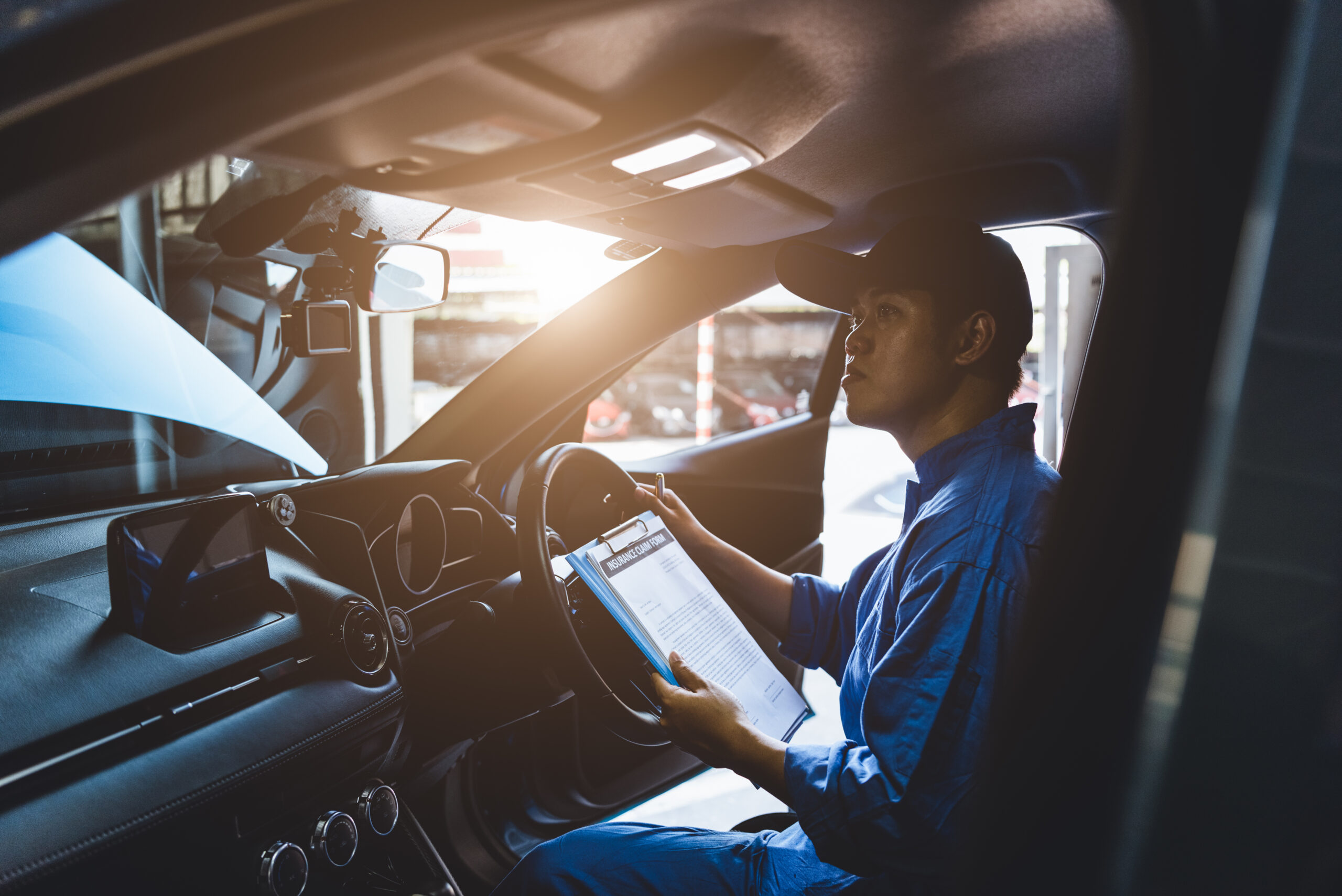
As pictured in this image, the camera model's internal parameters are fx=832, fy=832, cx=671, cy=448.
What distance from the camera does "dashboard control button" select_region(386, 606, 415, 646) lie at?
1.66 m

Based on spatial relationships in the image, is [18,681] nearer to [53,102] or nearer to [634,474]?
[53,102]

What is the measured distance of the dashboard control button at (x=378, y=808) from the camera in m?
1.56

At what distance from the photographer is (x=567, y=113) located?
89 centimetres

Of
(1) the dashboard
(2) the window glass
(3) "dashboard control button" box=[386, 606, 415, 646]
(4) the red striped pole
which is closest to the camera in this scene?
(1) the dashboard

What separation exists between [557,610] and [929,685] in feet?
2.36

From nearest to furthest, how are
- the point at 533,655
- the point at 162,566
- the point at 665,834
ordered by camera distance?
the point at 162,566, the point at 665,834, the point at 533,655

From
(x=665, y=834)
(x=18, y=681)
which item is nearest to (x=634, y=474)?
(x=665, y=834)

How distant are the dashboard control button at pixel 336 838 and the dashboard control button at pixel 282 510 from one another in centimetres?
54

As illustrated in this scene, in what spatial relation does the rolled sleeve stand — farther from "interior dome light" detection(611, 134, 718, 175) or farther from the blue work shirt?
"interior dome light" detection(611, 134, 718, 175)

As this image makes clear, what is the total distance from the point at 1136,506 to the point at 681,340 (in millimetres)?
7632

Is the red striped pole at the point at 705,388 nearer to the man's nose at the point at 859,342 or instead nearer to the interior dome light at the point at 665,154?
the man's nose at the point at 859,342

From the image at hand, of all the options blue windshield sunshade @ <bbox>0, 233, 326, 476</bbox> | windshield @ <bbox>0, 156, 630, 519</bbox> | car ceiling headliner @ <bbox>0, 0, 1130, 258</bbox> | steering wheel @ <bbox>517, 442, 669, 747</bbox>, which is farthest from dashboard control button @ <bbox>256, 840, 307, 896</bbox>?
car ceiling headliner @ <bbox>0, 0, 1130, 258</bbox>

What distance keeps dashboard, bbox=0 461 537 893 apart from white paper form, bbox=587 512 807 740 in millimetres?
381

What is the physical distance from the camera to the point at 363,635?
153cm
